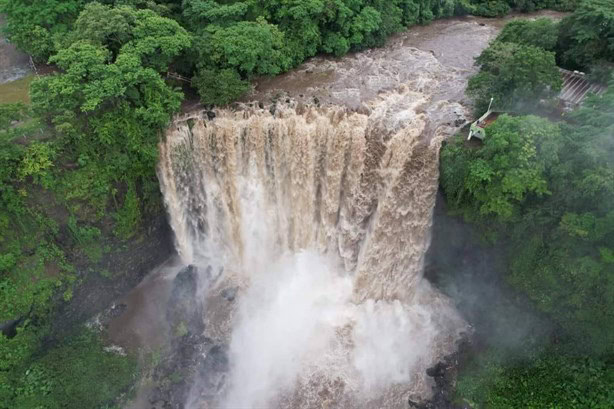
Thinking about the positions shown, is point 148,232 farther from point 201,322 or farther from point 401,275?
point 401,275

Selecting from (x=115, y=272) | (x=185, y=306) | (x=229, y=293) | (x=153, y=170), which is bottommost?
(x=185, y=306)

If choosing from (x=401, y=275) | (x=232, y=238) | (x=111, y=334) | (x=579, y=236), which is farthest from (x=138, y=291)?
(x=579, y=236)

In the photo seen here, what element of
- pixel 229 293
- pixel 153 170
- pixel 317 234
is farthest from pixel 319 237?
pixel 153 170

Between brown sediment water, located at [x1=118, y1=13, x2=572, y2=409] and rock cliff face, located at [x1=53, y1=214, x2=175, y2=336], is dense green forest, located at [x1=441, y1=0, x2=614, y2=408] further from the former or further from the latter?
rock cliff face, located at [x1=53, y1=214, x2=175, y2=336]

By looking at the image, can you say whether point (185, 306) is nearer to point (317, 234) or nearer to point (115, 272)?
Result: point (115, 272)

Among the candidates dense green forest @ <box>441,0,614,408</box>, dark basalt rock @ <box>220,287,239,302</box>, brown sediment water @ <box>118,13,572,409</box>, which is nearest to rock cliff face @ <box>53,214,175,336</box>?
brown sediment water @ <box>118,13,572,409</box>
